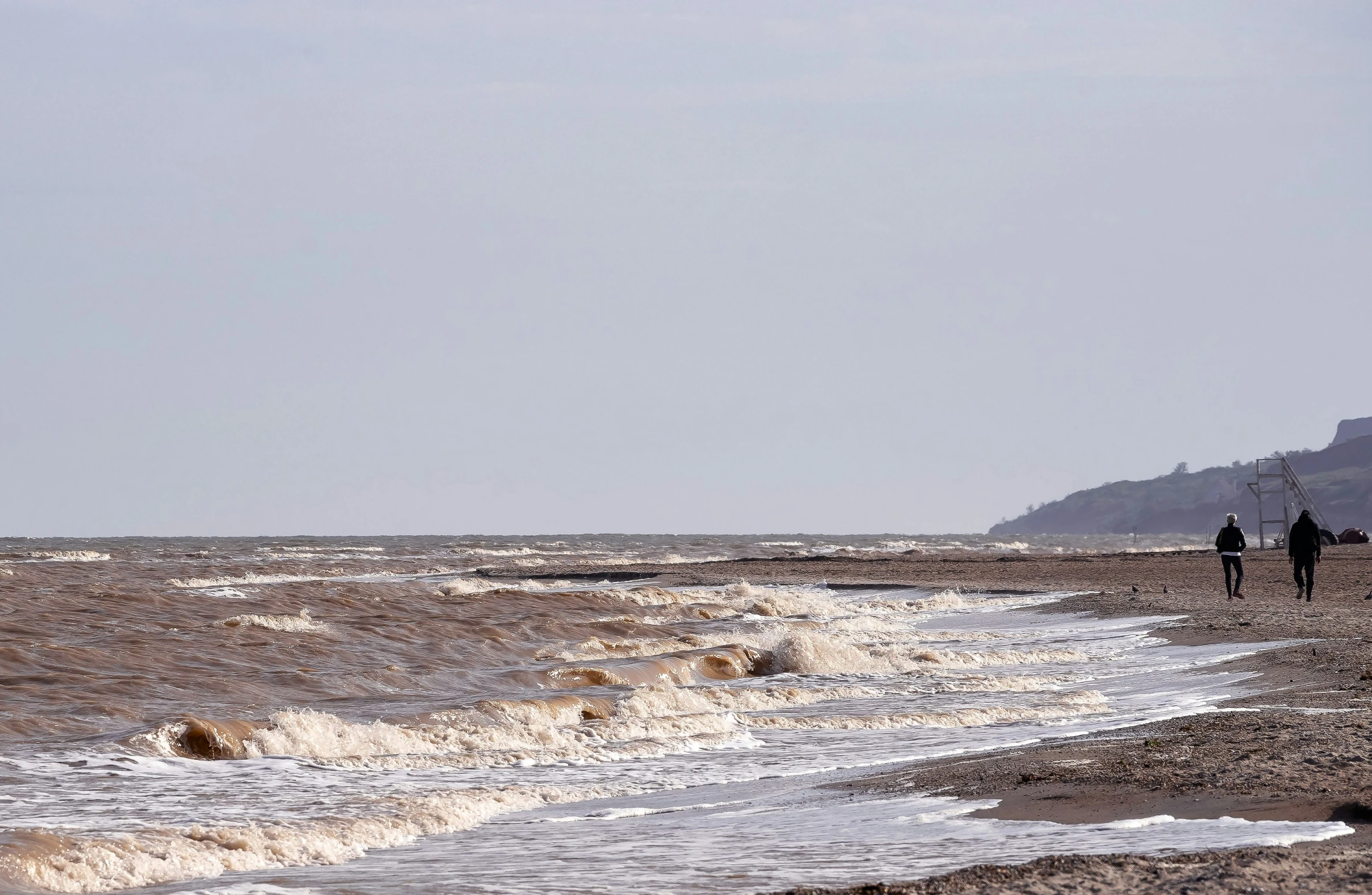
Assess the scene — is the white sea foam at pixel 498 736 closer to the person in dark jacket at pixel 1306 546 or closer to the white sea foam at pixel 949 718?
the white sea foam at pixel 949 718

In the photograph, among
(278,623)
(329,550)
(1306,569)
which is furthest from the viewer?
(329,550)

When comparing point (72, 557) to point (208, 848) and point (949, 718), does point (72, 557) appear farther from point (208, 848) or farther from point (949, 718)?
point (208, 848)

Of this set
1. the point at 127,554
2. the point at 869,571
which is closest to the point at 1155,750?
the point at 869,571

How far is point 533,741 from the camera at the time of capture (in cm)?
1180

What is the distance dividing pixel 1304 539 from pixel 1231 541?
4.59 ft

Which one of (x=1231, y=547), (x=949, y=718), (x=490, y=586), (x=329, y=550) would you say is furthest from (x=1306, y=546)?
(x=329, y=550)

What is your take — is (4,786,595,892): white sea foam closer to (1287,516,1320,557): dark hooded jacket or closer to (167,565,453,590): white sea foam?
(1287,516,1320,557): dark hooded jacket

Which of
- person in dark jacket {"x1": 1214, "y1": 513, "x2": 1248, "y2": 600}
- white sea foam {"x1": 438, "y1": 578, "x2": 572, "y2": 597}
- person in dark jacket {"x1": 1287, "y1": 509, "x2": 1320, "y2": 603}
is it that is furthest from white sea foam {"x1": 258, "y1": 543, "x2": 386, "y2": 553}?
person in dark jacket {"x1": 1287, "y1": 509, "x2": 1320, "y2": 603}

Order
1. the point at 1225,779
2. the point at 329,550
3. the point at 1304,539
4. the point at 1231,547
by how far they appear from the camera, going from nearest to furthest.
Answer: the point at 1225,779, the point at 1304,539, the point at 1231,547, the point at 329,550

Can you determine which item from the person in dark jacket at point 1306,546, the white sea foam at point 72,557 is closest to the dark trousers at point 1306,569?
the person in dark jacket at point 1306,546

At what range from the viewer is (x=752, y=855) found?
6.48 metres

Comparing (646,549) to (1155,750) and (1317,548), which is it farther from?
(1155,750)

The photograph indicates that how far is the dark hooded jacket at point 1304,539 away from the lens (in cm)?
2434

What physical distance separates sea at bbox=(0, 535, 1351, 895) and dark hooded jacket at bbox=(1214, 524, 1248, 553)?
3.25m
